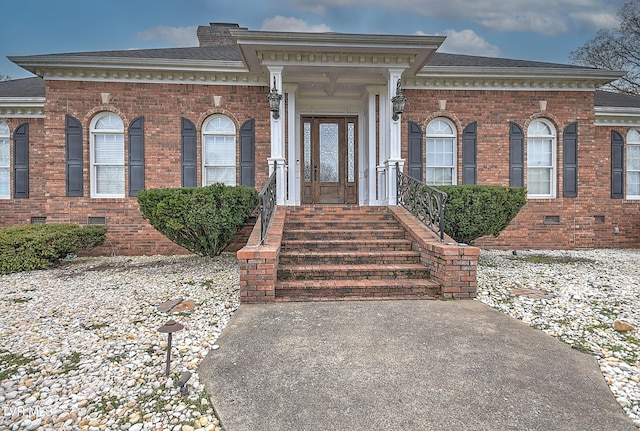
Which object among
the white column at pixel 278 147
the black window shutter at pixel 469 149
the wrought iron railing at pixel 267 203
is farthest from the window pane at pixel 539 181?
the wrought iron railing at pixel 267 203

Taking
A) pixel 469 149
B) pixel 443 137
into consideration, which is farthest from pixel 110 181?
pixel 469 149

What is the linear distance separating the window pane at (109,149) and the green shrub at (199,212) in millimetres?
2851

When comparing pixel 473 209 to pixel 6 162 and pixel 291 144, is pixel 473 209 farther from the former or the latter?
pixel 6 162

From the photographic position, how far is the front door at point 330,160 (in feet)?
29.0

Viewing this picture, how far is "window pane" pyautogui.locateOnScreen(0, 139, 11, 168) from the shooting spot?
878 centimetres

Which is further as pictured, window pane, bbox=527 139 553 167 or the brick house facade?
window pane, bbox=527 139 553 167

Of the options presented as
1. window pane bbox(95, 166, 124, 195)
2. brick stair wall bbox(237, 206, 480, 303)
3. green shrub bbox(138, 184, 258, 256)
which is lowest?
brick stair wall bbox(237, 206, 480, 303)

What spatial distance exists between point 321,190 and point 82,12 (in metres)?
13.7

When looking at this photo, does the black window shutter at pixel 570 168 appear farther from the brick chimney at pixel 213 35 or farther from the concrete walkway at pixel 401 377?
the brick chimney at pixel 213 35

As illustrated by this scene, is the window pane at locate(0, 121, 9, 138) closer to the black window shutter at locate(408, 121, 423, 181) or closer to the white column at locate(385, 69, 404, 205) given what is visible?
the white column at locate(385, 69, 404, 205)

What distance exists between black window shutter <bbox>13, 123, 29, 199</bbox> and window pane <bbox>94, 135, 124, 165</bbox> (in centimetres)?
247

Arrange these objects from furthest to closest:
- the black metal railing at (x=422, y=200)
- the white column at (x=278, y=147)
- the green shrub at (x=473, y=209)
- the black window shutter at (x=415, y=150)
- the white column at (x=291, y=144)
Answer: the black window shutter at (x=415, y=150) → the white column at (x=291, y=144) → the white column at (x=278, y=147) → the green shrub at (x=473, y=209) → the black metal railing at (x=422, y=200)

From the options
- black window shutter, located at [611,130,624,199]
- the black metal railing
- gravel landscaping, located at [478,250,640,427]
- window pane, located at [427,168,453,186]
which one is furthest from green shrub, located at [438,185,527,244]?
black window shutter, located at [611,130,624,199]

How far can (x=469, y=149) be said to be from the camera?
8.48 meters
